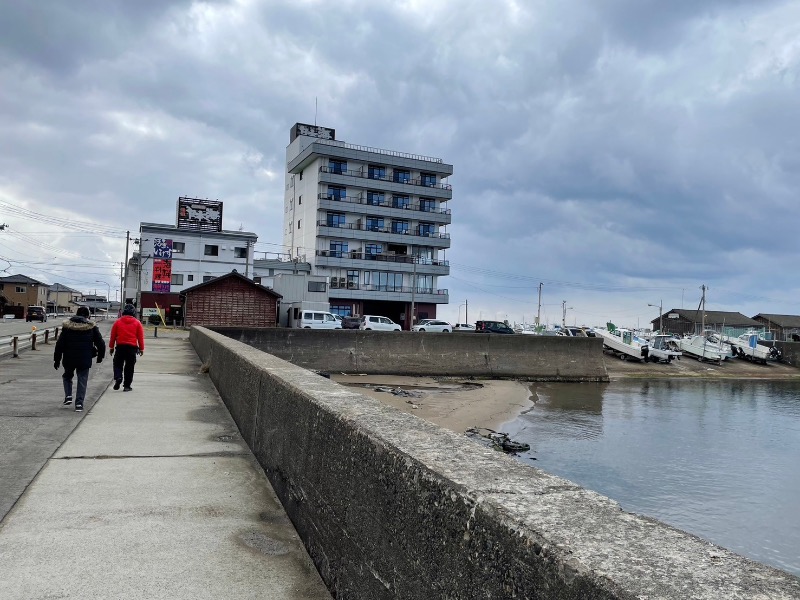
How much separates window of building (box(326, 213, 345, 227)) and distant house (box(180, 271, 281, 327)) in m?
25.4

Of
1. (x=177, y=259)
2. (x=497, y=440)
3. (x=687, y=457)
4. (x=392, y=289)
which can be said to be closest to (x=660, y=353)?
(x=687, y=457)

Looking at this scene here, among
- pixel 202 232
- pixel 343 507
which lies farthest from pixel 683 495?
pixel 202 232

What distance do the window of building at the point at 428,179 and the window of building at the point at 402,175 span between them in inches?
67.9

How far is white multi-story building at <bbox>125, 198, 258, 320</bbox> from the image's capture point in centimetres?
6462

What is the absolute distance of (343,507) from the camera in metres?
3.25

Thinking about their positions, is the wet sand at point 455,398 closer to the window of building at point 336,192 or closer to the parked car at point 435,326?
the parked car at point 435,326

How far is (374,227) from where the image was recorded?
244 ft

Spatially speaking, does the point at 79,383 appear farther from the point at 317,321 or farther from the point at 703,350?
the point at 703,350

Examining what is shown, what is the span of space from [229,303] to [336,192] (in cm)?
2967

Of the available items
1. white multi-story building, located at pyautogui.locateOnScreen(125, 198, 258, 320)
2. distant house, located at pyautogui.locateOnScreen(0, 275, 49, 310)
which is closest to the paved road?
white multi-story building, located at pyautogui.locateOnScreen(125, 198, 258, 320)

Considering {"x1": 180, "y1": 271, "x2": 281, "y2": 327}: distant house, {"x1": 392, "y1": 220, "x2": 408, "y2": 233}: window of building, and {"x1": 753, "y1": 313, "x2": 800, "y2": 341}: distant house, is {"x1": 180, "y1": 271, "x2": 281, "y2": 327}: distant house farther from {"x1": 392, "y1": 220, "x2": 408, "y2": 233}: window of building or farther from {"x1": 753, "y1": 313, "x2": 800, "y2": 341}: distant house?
{"x1": 753, "y1": 313, "x2": 800, "y2": 341}: distant house

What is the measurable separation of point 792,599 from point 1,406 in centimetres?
1002

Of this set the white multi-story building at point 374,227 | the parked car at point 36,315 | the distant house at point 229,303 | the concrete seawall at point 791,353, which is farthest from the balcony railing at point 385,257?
the concrete seawall at point 791,353

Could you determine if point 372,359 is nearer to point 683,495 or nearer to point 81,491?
point 683,495
